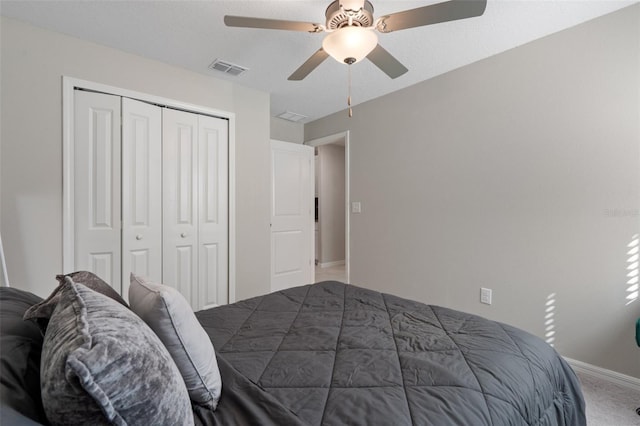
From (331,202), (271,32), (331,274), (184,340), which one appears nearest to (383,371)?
(184,340)

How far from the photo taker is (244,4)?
6.08 ft

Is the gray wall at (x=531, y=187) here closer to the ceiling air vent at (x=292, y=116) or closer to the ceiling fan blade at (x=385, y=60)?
the ceiling fan blade at (x=385, y=60)

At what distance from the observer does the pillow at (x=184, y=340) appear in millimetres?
789

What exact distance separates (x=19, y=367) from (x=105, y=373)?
0.93 ft

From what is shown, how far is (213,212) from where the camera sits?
9.71 ft

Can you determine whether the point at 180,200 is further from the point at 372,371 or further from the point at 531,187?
the point at 531,187

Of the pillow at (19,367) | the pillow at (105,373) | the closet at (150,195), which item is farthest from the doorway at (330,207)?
the pillow at (105,373)

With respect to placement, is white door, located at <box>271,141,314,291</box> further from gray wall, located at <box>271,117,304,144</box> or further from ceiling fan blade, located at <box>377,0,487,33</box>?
ceiling fan blade, located at <box>377,0,487,33</box>

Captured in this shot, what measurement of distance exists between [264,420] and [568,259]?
2.42 meters

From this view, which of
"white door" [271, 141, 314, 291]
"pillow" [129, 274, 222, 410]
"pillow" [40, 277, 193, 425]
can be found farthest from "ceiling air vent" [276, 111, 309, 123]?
"pillow" [40, 277, 193, 425]

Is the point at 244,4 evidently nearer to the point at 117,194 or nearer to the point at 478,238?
the point at 117,194

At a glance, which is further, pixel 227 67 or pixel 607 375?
pixel 227 67

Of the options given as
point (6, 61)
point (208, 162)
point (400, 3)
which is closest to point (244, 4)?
point (400, 3)

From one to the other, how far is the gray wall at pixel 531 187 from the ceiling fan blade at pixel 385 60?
1.15 metres
